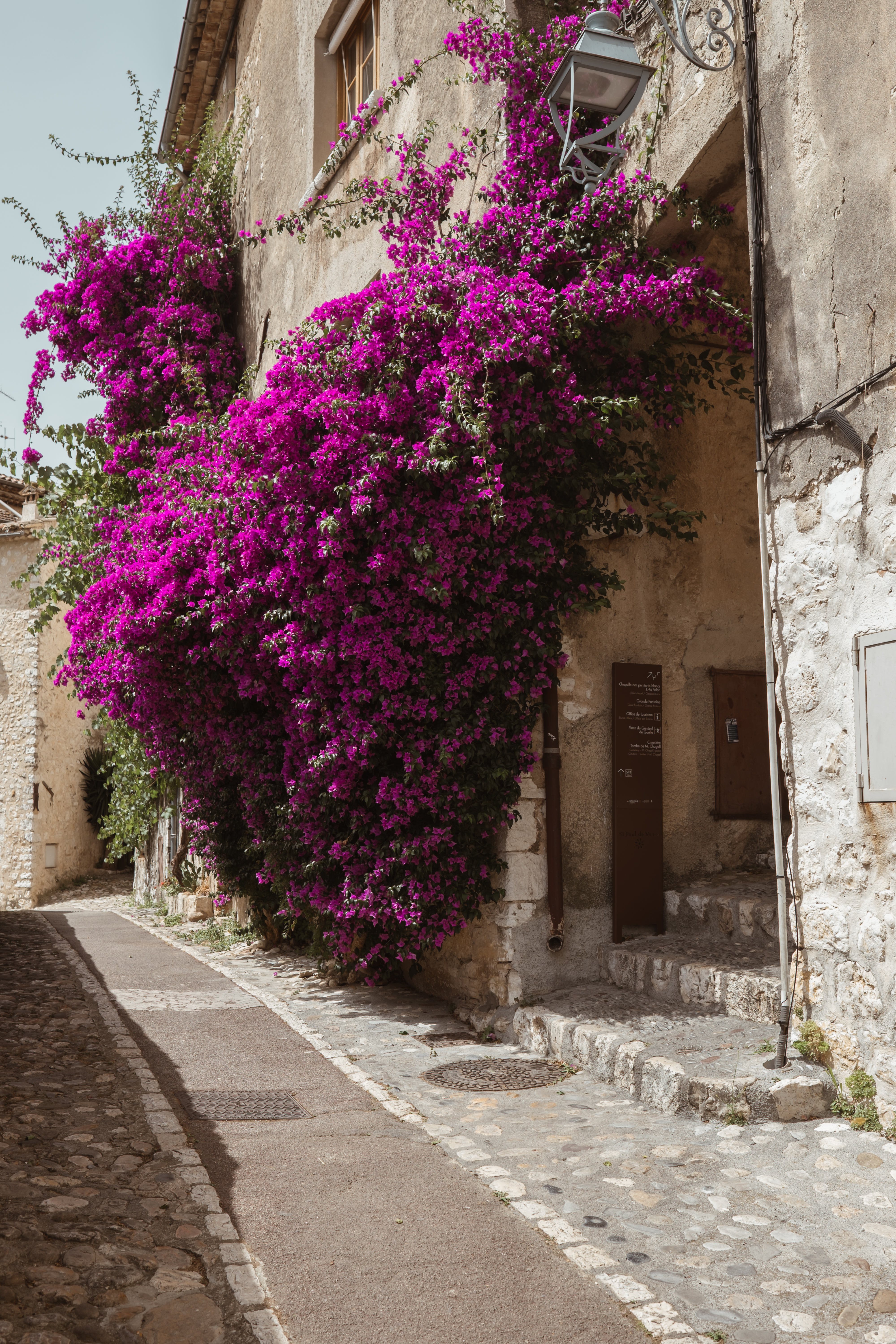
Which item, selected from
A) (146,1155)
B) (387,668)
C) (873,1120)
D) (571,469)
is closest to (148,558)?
(387,668)

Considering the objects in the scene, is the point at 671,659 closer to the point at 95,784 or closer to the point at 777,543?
the point at 777,543

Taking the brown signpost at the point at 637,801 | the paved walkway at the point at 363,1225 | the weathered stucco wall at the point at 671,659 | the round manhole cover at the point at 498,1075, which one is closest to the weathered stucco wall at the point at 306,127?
the weathered stucco wall at the point at 671,659

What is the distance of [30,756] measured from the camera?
2036cm

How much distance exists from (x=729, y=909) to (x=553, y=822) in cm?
114

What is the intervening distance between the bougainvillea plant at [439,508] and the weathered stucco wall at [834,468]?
132cm

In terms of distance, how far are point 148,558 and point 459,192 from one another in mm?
3348

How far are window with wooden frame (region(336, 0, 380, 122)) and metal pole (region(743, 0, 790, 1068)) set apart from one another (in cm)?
458

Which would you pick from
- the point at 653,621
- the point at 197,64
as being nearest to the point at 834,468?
the point at 653,621

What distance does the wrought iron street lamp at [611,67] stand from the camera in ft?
17.7

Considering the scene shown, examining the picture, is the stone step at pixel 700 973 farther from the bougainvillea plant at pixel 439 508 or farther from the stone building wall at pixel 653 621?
the bougainvillea plant at pixel 439 508

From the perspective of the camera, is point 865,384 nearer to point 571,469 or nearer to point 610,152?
point 571,469

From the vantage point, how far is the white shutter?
4246 mm

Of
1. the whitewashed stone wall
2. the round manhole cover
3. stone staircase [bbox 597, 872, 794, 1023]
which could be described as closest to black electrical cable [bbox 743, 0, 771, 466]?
stone staircase [bbox 597, 872, 794, 1023]

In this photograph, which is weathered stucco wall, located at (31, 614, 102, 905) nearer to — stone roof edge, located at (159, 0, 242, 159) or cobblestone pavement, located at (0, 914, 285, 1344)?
stone roof edge, located at (159, 0, 242, 159)
